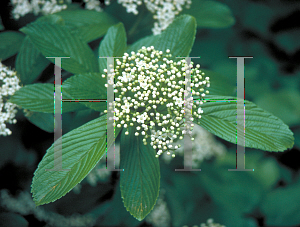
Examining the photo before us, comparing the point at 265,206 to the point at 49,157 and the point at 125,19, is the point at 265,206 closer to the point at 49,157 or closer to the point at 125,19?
the point at 49,157

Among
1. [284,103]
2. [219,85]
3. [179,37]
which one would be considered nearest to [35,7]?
[179,37]

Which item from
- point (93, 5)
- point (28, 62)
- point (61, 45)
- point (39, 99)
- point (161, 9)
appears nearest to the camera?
point (39, 99)

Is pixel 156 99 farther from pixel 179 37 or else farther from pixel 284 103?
pixel 284 103

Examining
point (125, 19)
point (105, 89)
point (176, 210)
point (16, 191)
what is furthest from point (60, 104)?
point (176, 210)

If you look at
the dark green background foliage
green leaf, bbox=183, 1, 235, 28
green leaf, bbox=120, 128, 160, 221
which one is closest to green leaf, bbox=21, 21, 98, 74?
the dark green background foliage

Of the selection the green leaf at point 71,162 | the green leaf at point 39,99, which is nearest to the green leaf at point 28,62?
the green leaf at point 39,99

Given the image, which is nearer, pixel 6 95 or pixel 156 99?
pixel 156 99

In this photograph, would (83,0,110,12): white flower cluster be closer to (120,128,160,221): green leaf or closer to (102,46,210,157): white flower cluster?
(102,46,210,157): white flower cluster
